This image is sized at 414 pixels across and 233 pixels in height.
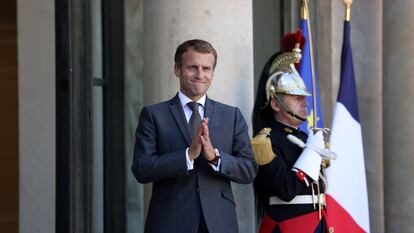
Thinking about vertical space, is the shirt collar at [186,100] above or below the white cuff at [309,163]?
above

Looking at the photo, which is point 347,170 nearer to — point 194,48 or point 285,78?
point 285,78

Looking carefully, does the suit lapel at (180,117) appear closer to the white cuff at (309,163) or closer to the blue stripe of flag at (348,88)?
the white cuff at (309,163)

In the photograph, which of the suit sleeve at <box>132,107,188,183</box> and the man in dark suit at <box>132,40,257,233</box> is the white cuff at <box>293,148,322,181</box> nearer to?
the man in dark suit at <box>132,40,257,233</box>

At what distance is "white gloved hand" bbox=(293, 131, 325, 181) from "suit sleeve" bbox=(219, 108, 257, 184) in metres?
0.47

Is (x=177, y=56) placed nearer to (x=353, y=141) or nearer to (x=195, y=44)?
(x=195, y=44)

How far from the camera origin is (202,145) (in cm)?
417

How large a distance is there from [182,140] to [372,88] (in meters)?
3.70

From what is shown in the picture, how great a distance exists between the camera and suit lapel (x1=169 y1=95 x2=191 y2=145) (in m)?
4.45

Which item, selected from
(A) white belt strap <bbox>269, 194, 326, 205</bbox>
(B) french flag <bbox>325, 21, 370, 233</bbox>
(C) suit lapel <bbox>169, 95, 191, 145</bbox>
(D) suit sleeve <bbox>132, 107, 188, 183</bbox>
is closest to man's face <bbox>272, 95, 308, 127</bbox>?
(A) white belt strap <bbox>269, 194, 326, 205</bbox>

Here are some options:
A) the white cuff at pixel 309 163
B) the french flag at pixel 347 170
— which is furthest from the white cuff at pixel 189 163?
the french flag at pixel 347 170

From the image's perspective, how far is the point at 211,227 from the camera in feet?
14.3

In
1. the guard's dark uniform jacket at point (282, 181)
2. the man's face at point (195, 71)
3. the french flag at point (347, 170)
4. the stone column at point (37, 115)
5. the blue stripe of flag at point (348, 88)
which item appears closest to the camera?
the man's face at point (195, 71)

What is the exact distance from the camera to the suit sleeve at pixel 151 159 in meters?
4.23

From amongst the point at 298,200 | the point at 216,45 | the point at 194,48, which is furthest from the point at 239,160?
the point at 216,45
